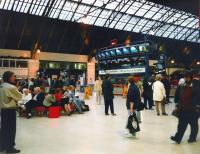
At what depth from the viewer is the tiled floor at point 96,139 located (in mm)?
6277

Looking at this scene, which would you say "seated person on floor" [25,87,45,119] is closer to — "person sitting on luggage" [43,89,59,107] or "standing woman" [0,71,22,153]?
"person sitting on luggage" [43,89,59,107]

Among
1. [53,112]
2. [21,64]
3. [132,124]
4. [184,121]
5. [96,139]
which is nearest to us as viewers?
[184,121]

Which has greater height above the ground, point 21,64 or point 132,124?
point 21,64

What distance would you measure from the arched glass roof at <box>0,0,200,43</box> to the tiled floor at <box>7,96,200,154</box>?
24850mm

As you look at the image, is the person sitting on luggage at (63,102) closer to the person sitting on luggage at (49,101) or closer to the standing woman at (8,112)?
the person sitting on luggage at (49,101)

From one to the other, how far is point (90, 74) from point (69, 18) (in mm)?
8741

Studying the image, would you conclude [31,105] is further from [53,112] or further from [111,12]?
[111,12]

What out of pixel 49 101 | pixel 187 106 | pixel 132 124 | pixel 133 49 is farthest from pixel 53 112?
pixel 133 49

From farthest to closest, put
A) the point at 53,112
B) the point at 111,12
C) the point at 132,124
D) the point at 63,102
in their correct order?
the point at 111,12 → the point at 63,102 → the point at 53,112 → the point at 132,124

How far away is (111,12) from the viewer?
128ft

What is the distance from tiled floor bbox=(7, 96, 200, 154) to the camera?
20.6 feet

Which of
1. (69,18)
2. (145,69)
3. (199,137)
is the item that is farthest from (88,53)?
(199,137)

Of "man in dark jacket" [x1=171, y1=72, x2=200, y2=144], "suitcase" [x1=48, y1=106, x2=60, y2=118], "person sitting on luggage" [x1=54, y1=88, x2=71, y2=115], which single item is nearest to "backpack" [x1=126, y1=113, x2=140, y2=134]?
"man in dark jacket" [x1=171, y1=72, x2=200, y2=144]

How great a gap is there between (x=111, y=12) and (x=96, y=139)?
3305cm
